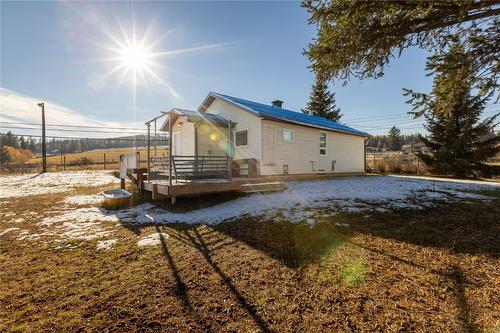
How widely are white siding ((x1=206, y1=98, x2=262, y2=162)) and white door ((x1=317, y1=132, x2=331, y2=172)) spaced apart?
18.0ft

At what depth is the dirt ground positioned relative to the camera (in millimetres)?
2689

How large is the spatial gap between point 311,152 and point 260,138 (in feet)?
15.0

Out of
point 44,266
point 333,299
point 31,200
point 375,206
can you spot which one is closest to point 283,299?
point 333,299

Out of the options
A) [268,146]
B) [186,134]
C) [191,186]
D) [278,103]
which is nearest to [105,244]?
A: [191,186]

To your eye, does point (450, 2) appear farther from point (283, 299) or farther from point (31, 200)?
point (31, 200)

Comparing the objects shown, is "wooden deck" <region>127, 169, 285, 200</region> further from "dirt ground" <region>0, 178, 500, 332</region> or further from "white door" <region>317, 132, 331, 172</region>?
"white door" <region>317, 132, 331, 172</region>

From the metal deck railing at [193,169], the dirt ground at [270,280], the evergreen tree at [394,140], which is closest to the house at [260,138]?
the metal deck railing at [193,169]

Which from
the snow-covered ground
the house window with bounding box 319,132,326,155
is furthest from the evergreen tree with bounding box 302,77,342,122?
the snow-covered ground

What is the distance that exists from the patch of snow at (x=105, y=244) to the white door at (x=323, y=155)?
13247mm

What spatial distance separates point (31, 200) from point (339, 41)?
14.2m

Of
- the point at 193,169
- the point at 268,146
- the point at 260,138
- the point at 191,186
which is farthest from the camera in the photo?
the point at 268,146

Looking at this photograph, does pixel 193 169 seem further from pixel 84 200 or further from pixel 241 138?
pixel 84 200

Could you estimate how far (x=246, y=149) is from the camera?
44.7 feet

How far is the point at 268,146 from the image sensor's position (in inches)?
513
